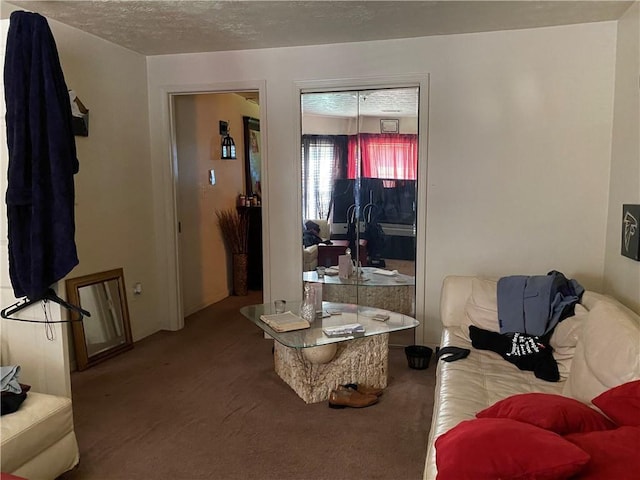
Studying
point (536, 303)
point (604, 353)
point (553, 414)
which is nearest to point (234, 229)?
point (536, 303)

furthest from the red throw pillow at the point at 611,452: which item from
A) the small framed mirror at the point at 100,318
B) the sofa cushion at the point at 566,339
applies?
the small framed mirror at the point at 100,318

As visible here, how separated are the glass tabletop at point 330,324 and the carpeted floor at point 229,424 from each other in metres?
0.42

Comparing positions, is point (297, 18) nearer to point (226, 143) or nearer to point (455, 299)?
point (455, 299)

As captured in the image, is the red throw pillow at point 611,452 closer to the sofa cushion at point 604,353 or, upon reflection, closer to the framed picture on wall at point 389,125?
the sofa cushion at point 604,353

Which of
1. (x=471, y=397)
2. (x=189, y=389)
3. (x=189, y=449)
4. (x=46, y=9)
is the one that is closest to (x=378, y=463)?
(x=471, y=397)

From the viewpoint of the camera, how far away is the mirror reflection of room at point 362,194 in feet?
12.1

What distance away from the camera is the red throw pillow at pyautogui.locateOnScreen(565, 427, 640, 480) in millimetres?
1179

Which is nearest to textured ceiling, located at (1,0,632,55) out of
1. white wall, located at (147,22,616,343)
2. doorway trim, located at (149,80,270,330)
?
white wall, located at (147,22,616,343)

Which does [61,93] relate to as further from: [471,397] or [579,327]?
[579,327]

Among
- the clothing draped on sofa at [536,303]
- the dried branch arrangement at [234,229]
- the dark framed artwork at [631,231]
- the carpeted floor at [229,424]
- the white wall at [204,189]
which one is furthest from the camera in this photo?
the dried branch arrangement at [234,229]

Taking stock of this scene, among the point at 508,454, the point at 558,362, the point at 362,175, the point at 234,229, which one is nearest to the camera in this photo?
the point at 508,454

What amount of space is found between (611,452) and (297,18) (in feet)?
9.23

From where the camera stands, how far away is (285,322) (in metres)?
2.88

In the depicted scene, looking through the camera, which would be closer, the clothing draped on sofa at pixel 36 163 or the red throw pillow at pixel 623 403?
the red throw pillow at pixel 623 403
